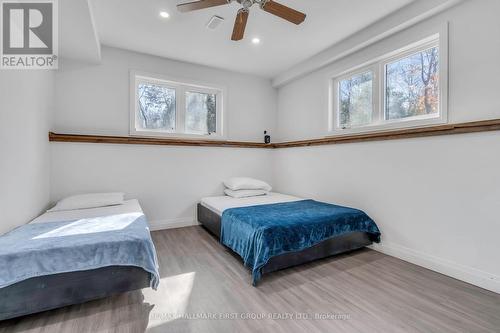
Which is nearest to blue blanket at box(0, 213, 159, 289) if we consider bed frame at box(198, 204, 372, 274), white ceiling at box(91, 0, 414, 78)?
bed frame at box(198, 204, 372, 274)

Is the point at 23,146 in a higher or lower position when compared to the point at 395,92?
lower

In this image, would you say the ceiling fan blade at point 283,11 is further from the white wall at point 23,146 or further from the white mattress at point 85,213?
the white mattress at point 85,213

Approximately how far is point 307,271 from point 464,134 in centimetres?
182

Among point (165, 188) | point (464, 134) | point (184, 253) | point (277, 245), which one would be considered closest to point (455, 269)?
point (464, 134)

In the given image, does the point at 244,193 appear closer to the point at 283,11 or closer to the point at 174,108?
the point at 174,108

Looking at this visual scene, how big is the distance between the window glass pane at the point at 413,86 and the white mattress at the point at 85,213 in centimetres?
305

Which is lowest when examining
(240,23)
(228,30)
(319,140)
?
(319,140)

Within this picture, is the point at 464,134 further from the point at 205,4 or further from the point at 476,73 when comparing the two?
the point at 205,4

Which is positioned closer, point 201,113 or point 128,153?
point 128,153

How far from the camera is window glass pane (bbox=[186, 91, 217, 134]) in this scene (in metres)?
3.78

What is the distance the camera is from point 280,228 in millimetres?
2078

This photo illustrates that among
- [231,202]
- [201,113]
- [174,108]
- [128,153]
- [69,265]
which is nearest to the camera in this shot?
[69,265]

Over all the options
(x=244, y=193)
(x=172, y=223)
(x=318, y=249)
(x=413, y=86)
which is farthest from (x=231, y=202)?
(x=413, y=86)

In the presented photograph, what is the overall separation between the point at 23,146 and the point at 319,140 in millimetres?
3301
